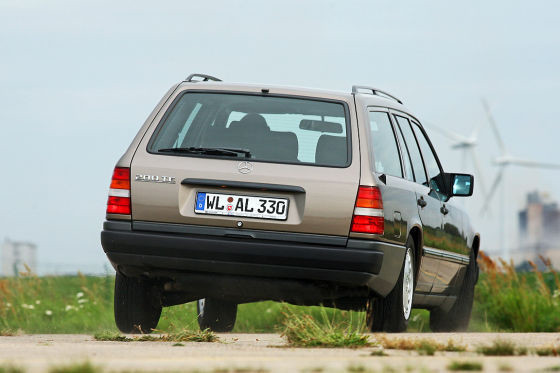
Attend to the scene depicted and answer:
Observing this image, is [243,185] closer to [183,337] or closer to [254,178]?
[254,178]

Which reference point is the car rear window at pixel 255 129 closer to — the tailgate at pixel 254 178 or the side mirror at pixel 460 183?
the tailgate at pixel 254 178

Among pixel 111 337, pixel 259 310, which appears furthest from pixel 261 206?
pixel 259 310

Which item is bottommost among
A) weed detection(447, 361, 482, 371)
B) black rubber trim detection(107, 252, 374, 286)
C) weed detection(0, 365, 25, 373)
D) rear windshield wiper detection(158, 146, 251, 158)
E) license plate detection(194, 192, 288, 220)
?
black rubber trim detection(107, 252, 374, 286)

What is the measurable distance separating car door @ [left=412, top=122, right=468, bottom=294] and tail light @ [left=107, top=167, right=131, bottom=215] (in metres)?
2.93

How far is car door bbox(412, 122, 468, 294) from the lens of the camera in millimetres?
9711

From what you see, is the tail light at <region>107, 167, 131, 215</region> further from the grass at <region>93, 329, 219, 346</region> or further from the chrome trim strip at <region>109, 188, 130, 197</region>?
the grass at <region>93, 329, 219, 346</region>

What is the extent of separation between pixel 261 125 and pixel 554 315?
20.8 ft

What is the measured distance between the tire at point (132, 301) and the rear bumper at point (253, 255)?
0.61 metres

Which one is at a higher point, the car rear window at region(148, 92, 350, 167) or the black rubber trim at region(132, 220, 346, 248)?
the car rear window at region(148, 92, 350, 167)

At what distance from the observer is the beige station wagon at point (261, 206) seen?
297 inches

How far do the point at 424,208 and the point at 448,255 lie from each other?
3.50ft

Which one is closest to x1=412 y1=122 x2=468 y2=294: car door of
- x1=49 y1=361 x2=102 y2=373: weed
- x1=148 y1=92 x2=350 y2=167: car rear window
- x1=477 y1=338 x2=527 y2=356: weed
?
→ x1=148 y1=92 x2=350 y2=167: car rear window

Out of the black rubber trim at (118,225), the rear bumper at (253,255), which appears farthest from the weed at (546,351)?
the black rubber trim at (118,225)

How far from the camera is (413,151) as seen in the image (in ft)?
31.1
